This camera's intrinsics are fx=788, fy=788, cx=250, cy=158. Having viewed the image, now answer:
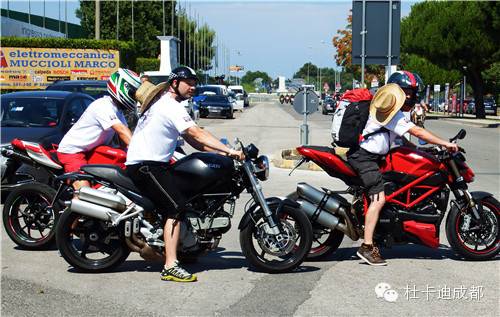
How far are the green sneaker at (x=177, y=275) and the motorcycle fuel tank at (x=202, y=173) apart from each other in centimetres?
62

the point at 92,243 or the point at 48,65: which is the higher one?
the point at 48,65

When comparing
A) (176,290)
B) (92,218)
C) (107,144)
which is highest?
(107,144)

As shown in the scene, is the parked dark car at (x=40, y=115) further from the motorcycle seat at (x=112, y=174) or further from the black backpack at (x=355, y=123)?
the black backpack at (x=355, y=123)

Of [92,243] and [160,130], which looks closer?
[160,130]

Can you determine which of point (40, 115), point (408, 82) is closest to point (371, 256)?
point (408, 82)

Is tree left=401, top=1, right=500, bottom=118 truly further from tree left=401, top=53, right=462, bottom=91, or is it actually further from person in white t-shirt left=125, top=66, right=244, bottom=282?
person in white t-shirt left=125, top=66, right=244, bottom=282

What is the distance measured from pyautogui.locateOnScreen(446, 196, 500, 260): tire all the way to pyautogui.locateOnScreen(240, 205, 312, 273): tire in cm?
147

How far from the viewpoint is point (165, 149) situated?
22.1 feet

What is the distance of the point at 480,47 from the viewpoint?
48312 mm

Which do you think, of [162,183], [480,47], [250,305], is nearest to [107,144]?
[162,183]

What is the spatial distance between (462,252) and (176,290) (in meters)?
2.81

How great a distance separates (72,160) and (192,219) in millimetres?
1778

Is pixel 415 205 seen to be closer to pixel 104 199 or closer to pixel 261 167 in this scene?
pixel 261 167

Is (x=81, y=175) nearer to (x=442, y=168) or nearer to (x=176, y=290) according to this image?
(x=176, y=290)
